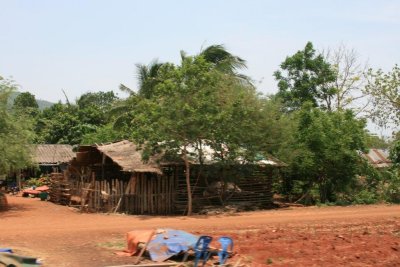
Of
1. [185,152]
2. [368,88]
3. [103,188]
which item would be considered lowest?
[103,188]

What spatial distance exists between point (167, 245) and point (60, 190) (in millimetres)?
16634

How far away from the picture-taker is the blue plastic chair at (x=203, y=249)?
9.39 meters

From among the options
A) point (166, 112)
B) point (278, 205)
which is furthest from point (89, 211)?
point (278, 205)

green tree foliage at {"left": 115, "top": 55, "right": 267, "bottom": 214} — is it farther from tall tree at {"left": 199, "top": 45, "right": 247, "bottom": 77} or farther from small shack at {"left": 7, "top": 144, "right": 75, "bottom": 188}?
small shack at {"left": 7, "top": 144, "right": 75, "bottom": 188}

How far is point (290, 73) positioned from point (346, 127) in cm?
1167

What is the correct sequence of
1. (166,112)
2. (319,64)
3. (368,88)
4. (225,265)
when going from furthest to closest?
1. (319,64)
2. (368,88)
3. (166,112)
4. (225,265)

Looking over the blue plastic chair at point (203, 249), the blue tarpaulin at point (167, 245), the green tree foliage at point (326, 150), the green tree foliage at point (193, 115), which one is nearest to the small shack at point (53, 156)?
the green tree foliage at point (193, 115)

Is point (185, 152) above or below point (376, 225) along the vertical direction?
above

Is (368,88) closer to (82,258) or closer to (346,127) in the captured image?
(346,127)

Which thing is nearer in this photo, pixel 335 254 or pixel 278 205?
pixel 335 254

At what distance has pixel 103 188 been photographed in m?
20.6

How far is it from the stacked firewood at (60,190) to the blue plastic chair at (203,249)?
15678 mm

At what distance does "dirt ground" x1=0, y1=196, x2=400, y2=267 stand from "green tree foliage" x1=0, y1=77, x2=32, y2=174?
2.06 metres

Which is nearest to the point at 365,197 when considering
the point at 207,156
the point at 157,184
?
the point at 207,156
